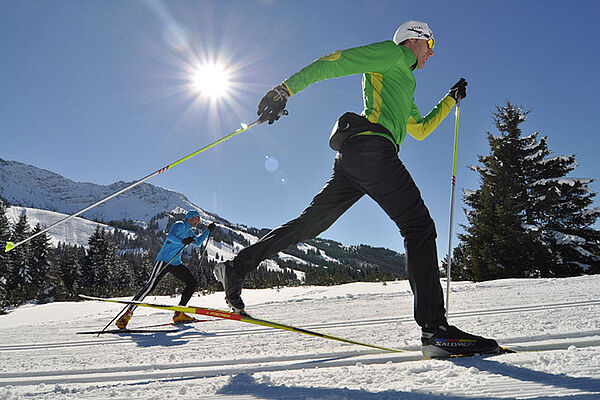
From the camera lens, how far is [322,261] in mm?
166375

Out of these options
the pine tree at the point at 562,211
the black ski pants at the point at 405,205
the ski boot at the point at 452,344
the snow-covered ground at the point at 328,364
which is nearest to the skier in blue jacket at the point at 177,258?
the snow-covered ground at the point at 328,364

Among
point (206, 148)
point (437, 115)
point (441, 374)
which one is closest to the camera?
point (441, 374)

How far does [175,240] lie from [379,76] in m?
4.62

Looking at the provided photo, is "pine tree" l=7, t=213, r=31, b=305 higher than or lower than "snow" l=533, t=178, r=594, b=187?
lower

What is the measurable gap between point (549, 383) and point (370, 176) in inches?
44.5

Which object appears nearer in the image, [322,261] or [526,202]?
[526,202]

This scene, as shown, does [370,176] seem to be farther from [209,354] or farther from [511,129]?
[511,129]

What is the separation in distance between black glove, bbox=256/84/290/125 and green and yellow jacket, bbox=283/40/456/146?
0.05 meters

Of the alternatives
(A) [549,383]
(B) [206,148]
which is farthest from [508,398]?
(B) [206,148]

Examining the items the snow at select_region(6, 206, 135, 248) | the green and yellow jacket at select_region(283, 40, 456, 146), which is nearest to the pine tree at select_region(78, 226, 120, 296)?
the green and yellow jacket at select_region(283, 40, 456, 146)

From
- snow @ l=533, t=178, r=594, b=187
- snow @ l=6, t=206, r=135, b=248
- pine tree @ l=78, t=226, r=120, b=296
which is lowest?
pine tree @ l=78, t=226, r=120, b=296

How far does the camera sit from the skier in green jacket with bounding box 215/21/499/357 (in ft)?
5.49

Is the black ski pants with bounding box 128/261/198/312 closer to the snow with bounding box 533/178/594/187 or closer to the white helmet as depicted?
the white helmet

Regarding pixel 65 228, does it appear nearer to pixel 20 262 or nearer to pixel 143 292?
pixel 20 262
